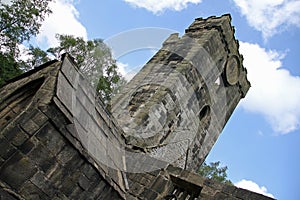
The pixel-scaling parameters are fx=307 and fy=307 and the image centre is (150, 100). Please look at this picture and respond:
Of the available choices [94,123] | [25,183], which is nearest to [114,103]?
[94,123]

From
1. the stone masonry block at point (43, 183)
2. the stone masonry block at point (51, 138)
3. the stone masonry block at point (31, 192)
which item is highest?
A: the stone masonry block at point (51, 138)

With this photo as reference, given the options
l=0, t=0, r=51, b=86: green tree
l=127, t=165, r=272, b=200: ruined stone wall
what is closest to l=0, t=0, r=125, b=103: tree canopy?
l=0, t=0, r=51, b=86: green tree

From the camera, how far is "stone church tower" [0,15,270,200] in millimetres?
3535

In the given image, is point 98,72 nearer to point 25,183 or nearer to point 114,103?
point 114,103

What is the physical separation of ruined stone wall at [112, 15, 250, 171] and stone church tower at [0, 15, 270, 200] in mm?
38

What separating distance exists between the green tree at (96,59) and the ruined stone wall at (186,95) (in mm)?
7926

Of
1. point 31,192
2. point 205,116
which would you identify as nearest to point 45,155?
point 31,192

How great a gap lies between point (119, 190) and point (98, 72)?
1437 cm

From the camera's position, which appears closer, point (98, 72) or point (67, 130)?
point (67, 130)

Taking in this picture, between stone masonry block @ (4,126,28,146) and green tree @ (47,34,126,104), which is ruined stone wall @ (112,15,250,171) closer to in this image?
stone masonry block @ (4,126,28,146)

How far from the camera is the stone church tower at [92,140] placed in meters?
3.54

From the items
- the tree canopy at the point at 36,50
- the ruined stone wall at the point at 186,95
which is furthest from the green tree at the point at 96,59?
the ruined stone wall at the point at 186,95

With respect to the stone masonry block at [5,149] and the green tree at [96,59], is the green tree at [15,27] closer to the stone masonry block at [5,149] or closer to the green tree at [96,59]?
the green tree at [96,59]

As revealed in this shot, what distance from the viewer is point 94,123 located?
4.75 m
